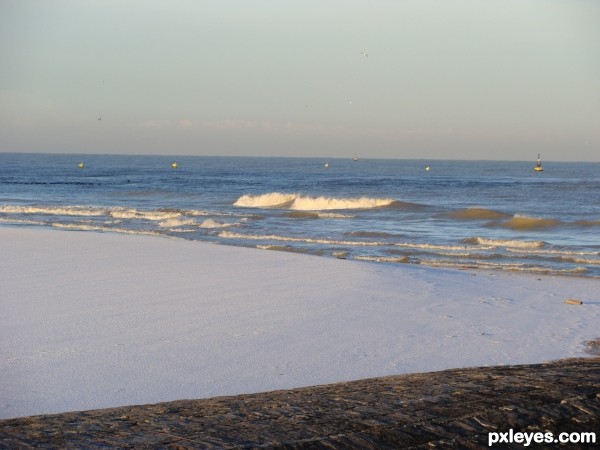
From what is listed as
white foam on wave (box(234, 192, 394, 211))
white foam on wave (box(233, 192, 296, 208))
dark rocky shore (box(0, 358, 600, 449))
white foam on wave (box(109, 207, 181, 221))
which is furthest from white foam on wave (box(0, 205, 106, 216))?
dark rocky shore (box(0, 358, 600, 449))

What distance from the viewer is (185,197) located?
44500 mm

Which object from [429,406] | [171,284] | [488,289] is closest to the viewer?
[429,406]

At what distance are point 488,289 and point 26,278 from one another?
23.4 feet

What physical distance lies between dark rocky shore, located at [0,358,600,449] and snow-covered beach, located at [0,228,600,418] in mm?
1781

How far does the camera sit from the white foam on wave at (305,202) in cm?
3878

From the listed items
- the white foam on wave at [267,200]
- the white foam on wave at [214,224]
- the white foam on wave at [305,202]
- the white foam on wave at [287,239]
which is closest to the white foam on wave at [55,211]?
the white foam on wave at [214,224]

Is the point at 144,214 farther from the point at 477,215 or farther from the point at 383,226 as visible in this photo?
the point at 477,215

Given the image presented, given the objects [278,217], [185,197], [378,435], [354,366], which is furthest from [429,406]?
[185,197]

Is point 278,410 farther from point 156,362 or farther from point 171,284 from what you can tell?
point 171,284

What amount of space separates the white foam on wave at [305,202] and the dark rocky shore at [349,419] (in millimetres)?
33235

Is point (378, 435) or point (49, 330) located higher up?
point (378, 435)

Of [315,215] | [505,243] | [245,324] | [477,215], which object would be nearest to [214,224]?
[315,215]

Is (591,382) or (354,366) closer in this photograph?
(591,382)

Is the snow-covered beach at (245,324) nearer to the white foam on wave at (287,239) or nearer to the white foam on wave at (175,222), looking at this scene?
the white foam on wave at (287,239)
